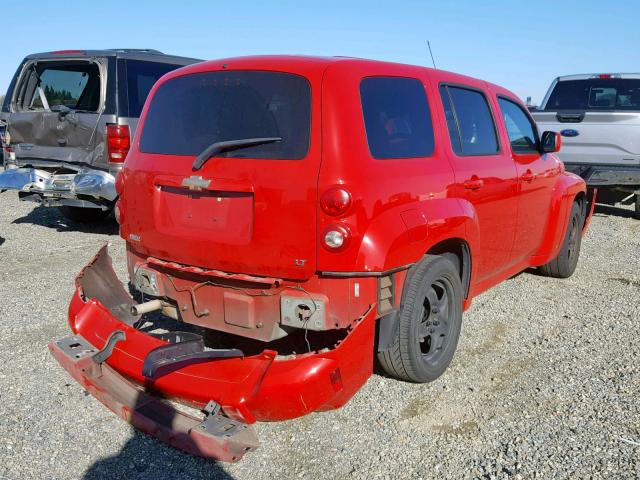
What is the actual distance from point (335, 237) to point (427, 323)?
109 centimetres

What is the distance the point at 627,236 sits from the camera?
8.68 m

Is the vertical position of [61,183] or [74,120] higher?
[74,120]

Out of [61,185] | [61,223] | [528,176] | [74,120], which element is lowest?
[61,223]

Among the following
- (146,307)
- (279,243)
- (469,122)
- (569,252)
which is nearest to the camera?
(279,243)

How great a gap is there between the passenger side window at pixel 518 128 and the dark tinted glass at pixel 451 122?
977mm

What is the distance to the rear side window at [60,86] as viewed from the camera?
23.9 feet

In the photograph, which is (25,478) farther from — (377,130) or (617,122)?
(617,122)

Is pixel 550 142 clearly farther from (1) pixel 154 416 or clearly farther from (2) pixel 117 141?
(2) pixel 117 141

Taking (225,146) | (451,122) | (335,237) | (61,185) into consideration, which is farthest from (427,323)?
(61,185)

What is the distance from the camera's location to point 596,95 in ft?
32.5

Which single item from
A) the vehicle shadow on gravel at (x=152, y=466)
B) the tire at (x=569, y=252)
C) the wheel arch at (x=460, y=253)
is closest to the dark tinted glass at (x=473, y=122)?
the wheel arch at (x=460, y=253)

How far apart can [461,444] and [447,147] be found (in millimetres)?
1784

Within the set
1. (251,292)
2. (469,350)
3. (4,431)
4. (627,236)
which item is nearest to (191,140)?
(251,292)

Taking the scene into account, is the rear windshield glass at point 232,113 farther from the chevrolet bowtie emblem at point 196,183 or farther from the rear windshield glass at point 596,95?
the rear windshield glass at point 596,95
